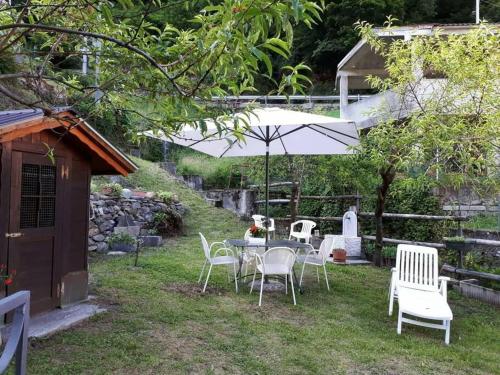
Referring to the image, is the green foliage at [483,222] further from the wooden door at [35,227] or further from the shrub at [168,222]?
the wooden door at [35,227]

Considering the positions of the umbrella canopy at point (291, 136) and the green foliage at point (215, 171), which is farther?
the green foliage at point (215, 171)

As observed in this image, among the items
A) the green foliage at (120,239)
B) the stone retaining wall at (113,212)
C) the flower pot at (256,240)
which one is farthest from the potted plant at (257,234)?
the stone retaining wall at (113,212)

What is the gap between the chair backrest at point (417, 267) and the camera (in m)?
5.27

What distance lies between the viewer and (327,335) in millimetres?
4395

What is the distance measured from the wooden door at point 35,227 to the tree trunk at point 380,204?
4680mm

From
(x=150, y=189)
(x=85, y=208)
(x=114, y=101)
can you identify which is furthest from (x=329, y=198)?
(x=114, y=101)

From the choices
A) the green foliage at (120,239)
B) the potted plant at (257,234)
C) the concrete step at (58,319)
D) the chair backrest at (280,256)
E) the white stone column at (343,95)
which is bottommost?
the concrete step at (58,319)

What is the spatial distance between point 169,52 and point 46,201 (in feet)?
10.7

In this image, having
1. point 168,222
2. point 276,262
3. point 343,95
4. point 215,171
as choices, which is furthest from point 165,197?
point 343,95

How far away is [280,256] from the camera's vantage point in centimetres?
548

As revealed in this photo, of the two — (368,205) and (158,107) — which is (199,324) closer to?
(158,107)

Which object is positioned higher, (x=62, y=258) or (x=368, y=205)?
(x=368, y=205)

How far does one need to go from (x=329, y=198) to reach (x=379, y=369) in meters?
6.85

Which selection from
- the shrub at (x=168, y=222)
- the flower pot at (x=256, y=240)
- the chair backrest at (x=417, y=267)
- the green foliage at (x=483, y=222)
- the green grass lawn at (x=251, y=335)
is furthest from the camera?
the shrub at (x=168, y=222)
